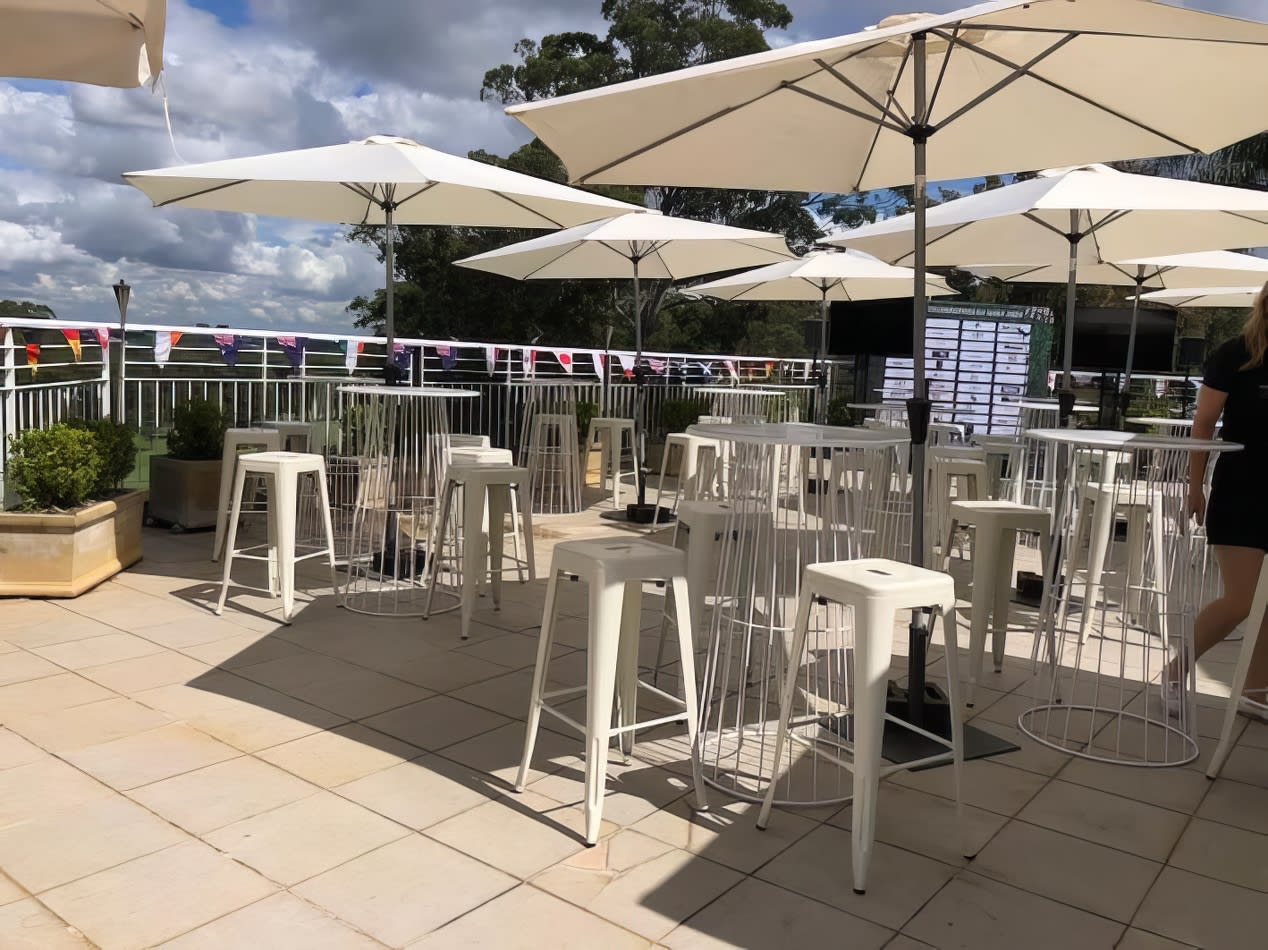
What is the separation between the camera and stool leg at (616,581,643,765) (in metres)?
2.99

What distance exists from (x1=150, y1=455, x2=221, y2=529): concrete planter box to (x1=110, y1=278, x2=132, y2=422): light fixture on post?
41cm

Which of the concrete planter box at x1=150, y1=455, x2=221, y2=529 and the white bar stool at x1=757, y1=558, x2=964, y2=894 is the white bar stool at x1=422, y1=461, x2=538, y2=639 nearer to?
the white bar stool at x1=757, y1=558, x2=964, y2=894

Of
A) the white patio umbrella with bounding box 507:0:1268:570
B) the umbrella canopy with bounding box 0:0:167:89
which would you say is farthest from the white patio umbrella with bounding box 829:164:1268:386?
the umbrella canopy with bounding box 0:0:167:89

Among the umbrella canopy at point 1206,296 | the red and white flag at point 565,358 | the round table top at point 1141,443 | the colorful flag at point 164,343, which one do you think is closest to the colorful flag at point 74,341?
Answer: the colorful flag at point 164,343

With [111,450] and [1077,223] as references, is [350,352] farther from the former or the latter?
[1077,223]

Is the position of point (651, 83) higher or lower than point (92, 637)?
higher

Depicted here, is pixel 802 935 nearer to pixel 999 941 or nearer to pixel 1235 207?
pixel 999 941

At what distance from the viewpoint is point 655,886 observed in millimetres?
2354

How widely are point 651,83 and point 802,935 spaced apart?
8.19ft

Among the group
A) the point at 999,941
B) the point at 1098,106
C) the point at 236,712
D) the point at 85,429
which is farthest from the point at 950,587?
the point at 85,429

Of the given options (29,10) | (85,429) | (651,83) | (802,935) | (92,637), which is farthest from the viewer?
(85,429)

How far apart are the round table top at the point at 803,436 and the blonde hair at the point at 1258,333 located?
153 centimetres

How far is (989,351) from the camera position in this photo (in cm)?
1159

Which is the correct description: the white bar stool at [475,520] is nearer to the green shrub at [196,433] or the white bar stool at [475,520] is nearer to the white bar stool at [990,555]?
the white bar stool at [990,555]
